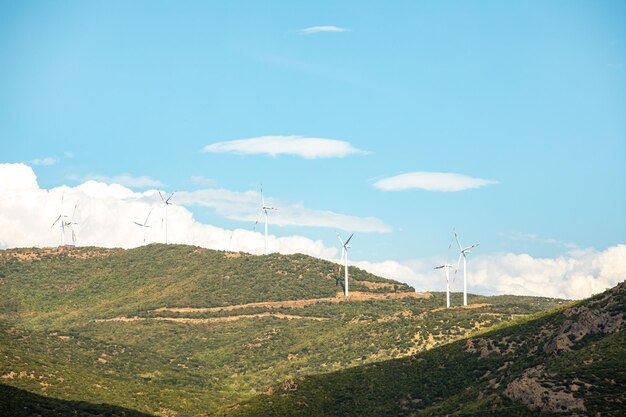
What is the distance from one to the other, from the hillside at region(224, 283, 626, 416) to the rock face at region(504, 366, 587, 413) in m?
0.12

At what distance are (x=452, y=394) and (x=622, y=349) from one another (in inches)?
1022

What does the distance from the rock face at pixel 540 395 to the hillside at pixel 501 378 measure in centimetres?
12

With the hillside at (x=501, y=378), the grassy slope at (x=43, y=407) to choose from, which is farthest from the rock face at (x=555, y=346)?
the grassy slope at (x=43, y=407)

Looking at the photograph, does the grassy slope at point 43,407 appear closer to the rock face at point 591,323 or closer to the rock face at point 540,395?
the rock face at point 540,395

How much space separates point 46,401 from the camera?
118 m

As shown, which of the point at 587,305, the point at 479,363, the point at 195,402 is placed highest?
the point at 587,305

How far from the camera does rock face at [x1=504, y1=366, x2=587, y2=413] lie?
10112 centimetres

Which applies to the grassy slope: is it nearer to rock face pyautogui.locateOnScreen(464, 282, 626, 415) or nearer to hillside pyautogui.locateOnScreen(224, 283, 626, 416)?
hillside pyautogui.locateOnScreen(224, 283, 626, 416)

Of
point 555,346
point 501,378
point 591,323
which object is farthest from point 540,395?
point 591,323

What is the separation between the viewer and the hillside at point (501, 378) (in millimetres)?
104500

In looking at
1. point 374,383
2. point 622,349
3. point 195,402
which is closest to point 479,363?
point 374,383

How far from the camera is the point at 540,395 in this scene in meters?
105

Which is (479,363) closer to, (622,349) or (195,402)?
(622,349)

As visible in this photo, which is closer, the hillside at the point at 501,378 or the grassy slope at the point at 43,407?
the hillside at the point at 501,378
